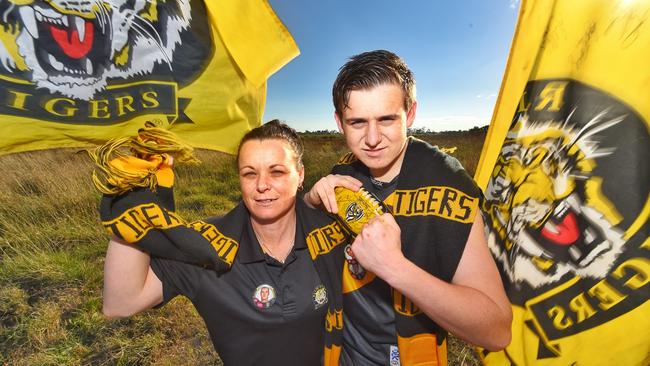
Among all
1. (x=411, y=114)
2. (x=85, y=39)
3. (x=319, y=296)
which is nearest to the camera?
(x=411, y=114)

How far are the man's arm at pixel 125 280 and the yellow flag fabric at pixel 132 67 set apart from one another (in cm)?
179

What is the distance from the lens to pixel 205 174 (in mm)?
13258

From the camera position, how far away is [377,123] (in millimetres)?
1659

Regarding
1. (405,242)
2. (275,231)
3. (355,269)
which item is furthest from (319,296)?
(405,242)

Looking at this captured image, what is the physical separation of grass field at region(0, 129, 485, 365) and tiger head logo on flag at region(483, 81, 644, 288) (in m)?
2.36

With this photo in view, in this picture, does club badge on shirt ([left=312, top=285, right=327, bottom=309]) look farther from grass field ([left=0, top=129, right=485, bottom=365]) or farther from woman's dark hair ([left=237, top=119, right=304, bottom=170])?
grass field ([left=0, top=129, right=485, bottom=365])

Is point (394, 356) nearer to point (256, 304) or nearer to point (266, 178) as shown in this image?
point (256, 304)

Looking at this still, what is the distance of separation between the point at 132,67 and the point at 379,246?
2945mm

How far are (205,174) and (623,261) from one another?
13288mm

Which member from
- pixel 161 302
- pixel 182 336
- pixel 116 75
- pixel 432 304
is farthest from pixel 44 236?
pixel 432 304

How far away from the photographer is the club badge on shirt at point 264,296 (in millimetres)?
1936

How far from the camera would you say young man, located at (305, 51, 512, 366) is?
52.1 inches

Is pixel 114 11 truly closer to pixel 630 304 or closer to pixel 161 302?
pixel 161 302

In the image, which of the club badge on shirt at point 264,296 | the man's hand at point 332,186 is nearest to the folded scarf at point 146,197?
the club badge on shirt at point 264,296
